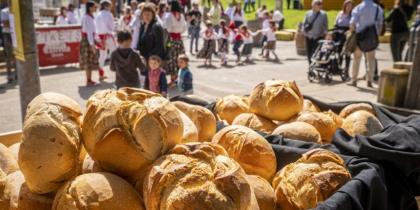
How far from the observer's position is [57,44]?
508 inches

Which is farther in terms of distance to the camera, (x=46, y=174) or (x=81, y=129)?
(x=81, y=129)

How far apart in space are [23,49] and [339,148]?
3.74 meters

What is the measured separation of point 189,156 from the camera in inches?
68.5

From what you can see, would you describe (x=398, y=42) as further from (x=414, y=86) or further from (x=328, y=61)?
(x=414, y=86)

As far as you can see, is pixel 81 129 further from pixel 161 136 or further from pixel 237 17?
pixel 237 17

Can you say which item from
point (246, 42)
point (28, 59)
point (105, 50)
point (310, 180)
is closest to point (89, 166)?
point (310, 180)

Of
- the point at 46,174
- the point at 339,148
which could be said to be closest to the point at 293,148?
the point at 339,148

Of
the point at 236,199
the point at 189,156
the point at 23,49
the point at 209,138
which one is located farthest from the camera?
the point at 23,49

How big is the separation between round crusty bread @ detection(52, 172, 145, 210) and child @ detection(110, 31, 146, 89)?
504 centimetres

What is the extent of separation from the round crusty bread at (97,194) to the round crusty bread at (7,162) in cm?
55

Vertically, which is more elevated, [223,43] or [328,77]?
[223,43]

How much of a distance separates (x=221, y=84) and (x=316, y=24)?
307 cm

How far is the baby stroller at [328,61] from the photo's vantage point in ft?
36.3

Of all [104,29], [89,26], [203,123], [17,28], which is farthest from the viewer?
[104,29]
